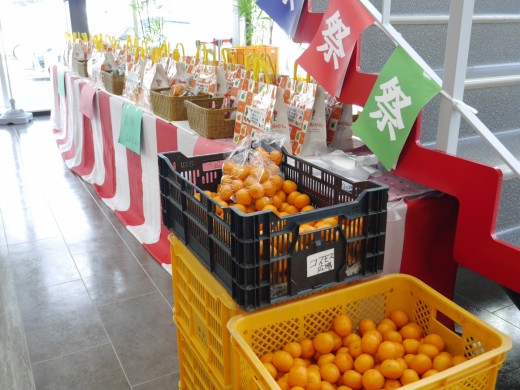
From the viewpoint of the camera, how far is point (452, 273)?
5.62 ft

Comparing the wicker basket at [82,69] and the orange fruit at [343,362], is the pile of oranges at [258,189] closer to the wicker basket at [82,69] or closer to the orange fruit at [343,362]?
the orange fruit at [343,362]

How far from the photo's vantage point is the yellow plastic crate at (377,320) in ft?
3.48

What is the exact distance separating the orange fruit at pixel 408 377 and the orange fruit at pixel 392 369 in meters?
0.01

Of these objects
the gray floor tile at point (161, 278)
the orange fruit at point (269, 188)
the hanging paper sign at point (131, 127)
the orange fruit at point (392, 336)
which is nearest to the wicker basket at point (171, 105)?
the hanging paper sign at point (131, 127)

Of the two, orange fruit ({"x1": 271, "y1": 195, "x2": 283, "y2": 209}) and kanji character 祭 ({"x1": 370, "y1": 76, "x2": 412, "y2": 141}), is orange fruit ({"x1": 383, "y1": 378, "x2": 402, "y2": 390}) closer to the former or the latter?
orange fruit ({"x1": 271, "y1": 195, "x2": 283, "y2": 209})

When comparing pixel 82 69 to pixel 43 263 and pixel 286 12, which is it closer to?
pixel 43 263

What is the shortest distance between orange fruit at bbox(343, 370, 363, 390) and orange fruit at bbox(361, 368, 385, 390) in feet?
0.06

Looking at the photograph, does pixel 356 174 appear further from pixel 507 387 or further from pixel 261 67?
pixel 507 387

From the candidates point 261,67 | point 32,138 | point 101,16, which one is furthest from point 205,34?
point 261,67

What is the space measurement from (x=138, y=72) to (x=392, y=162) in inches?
86.0

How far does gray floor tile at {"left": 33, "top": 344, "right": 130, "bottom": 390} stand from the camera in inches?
74.1

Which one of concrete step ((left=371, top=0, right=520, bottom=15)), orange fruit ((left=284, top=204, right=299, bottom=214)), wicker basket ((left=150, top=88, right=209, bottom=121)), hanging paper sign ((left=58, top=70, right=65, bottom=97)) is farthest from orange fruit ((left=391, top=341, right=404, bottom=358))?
hanging paper sign ((left=58, top=70, right=65, bottom=97))

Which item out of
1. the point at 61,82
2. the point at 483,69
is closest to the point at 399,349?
the point at 483,69

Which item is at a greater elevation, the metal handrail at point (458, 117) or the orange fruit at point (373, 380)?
the metal handrail at point (458, 117)
